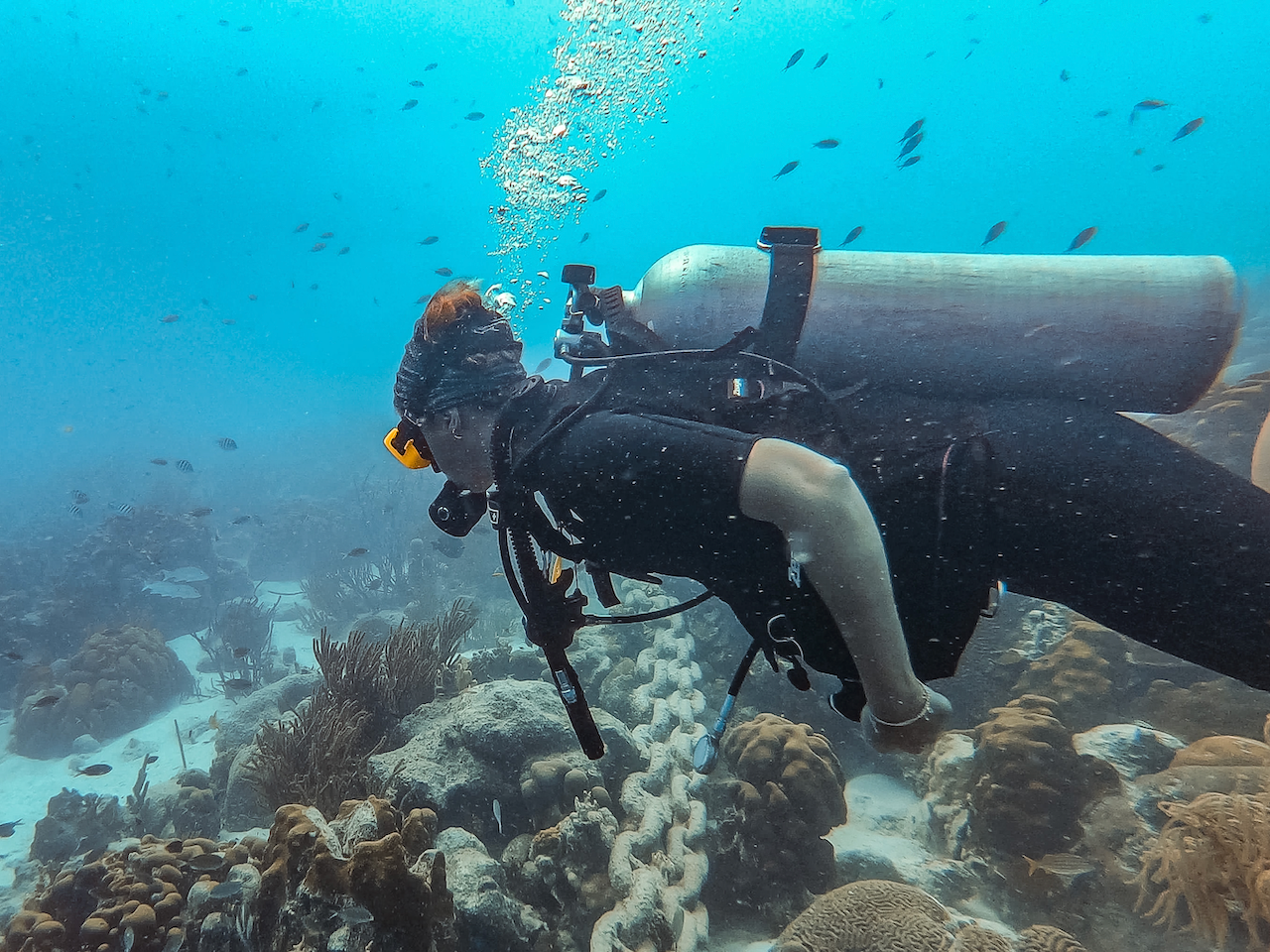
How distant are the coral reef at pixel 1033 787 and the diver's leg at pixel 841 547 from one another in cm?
300

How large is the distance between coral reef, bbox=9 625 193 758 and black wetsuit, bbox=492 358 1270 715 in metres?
13.1

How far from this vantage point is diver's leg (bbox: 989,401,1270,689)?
1602mm

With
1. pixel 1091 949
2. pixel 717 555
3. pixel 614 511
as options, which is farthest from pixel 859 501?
pixel 1091 949

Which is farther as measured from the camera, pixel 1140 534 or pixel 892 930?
pixel 892 930

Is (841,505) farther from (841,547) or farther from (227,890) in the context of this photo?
(227,890)

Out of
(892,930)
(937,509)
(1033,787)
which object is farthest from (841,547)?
(1033,787)

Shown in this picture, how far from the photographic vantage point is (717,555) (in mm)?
2039

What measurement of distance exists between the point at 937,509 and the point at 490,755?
377cm

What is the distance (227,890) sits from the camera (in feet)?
10.2

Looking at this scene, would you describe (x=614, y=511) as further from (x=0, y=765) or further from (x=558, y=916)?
(x=0, y=765)

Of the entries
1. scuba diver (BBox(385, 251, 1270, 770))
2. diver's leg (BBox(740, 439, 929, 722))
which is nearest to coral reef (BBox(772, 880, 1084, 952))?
scuba diver (BBox(385, 251, 1270, 770))

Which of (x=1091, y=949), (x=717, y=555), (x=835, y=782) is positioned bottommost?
(x=1091, y=949)

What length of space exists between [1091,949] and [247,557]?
23.6 meters

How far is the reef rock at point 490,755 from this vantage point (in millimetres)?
4031
